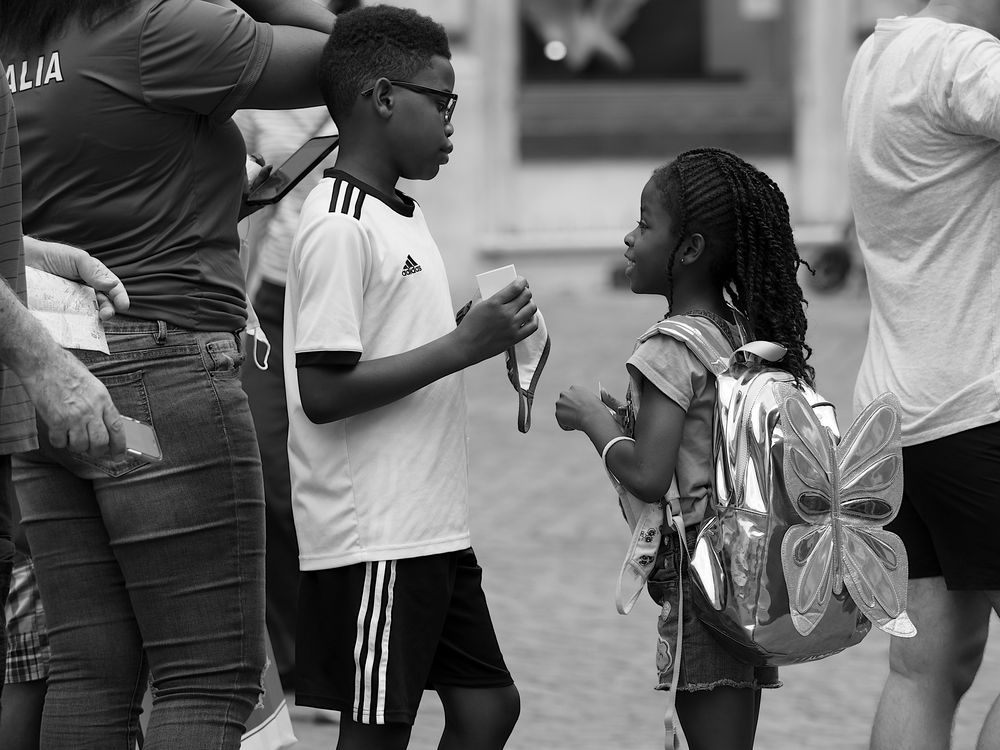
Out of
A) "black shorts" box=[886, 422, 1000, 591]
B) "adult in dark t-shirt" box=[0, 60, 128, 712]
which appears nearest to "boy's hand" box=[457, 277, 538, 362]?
"adult in dark t-shirt" box=[0, 60, 128, 712]

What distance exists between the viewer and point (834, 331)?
43.9ft

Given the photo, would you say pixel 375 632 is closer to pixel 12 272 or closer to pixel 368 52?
pixel 12 272

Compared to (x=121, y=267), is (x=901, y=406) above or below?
below

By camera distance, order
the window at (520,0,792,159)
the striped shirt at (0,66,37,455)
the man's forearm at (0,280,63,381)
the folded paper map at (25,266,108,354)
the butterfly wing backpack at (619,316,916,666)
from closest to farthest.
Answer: the man's forearm at (0,280,63,381)
the striped shirt at (0,66,37,455)
the folded paper map at (25,266,108,354)
the butterfly wing backpack at (619,316,916,666)
the window at (520,0,792,159)

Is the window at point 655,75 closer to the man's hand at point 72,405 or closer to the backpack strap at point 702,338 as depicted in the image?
the backpack strap at point 702,338

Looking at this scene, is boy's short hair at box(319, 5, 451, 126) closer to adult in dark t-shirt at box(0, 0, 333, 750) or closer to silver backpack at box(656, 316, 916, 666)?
adult in dark t-shirt at box(0, 0, 333, 750)

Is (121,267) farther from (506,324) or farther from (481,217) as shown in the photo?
(481,217)

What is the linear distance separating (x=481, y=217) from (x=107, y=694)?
1428 cm

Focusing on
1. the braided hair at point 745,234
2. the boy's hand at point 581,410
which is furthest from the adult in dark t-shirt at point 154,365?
the braided hair at point 745,234

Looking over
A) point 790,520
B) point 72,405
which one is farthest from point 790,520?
point 72,405

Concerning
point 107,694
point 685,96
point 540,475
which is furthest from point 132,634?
point 685,96

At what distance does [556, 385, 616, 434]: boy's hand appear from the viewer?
315 cm

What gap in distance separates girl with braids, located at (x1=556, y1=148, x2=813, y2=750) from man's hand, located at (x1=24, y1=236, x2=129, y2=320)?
2.96ft

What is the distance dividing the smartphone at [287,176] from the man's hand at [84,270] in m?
0.50
